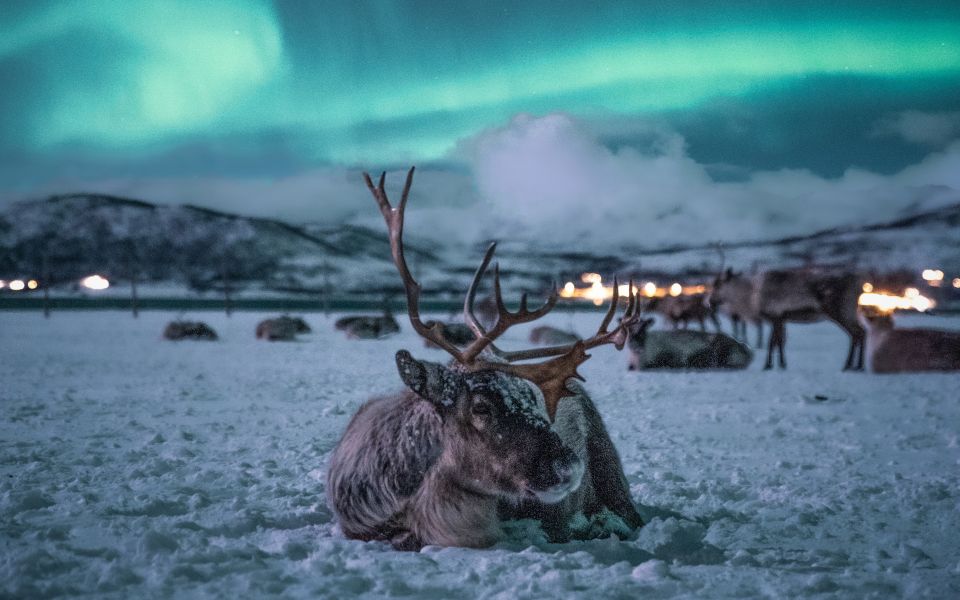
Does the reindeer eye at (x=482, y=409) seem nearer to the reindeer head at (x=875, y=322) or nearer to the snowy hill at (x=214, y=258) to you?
the reindeer head at (x=875, y=322)

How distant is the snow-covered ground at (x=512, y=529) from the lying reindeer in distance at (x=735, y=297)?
5.58 metres

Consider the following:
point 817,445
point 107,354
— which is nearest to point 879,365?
point 817,445

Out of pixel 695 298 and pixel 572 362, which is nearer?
pixel 572 362

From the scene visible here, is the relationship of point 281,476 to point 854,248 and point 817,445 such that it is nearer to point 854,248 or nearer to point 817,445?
point 817,445

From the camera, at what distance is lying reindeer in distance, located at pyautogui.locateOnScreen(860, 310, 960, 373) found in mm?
13523

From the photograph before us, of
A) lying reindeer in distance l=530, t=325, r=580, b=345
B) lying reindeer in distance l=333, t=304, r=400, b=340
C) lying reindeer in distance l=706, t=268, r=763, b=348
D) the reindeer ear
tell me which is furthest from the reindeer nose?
lying reindeer in distance l=333, t=304, r=400, b=340

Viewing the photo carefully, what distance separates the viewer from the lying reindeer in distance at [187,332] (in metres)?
22.2

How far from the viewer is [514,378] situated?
4270 millimetres

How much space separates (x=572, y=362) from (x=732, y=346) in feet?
38.3

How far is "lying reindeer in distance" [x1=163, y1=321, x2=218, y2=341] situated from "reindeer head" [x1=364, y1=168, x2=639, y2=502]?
19745 mm

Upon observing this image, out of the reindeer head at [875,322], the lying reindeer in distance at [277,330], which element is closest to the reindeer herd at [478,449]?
the reindeer head at [875,322]

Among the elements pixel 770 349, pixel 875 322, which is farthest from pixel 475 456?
pixel 875 322

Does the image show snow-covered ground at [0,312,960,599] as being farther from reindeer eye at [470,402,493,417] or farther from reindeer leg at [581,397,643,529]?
reindeer eye at [470,402,493,417]

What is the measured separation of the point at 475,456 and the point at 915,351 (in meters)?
12.5
